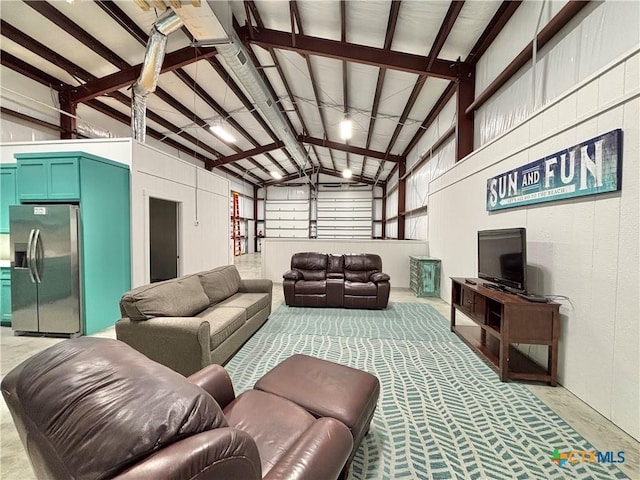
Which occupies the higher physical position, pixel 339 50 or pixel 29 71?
pixel 339 50

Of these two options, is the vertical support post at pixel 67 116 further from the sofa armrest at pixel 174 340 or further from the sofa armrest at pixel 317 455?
the sofa armrest at pixel 317 455

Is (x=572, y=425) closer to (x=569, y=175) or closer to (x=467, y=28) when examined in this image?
(x=569, y=175)

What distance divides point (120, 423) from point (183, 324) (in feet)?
5.73

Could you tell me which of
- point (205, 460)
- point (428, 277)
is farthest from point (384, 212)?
point (205, 460)

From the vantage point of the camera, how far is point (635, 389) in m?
1.73

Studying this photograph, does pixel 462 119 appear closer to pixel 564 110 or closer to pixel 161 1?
pixel 564 110

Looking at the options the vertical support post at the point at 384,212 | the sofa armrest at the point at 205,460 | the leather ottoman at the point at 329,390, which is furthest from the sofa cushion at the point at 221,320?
the vertical support post at the point at 384,212

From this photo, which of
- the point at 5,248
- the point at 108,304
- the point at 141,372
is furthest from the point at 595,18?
the point at 5,248

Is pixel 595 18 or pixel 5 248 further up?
pixel 595 18

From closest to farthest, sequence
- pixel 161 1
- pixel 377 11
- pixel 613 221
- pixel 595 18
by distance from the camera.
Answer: pixel 613 221 < pixel 595 18 < pixel 161 1 < pixel 377 11

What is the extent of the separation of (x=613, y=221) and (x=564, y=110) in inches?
40.6

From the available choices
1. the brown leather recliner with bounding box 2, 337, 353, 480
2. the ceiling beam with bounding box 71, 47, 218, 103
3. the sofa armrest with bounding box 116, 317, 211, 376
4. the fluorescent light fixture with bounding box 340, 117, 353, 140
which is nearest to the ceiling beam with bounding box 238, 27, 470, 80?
the ceiling beam with bounding box 71, 47, 218, 103

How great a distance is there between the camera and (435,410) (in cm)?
200

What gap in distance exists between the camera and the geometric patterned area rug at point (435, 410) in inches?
60.2
